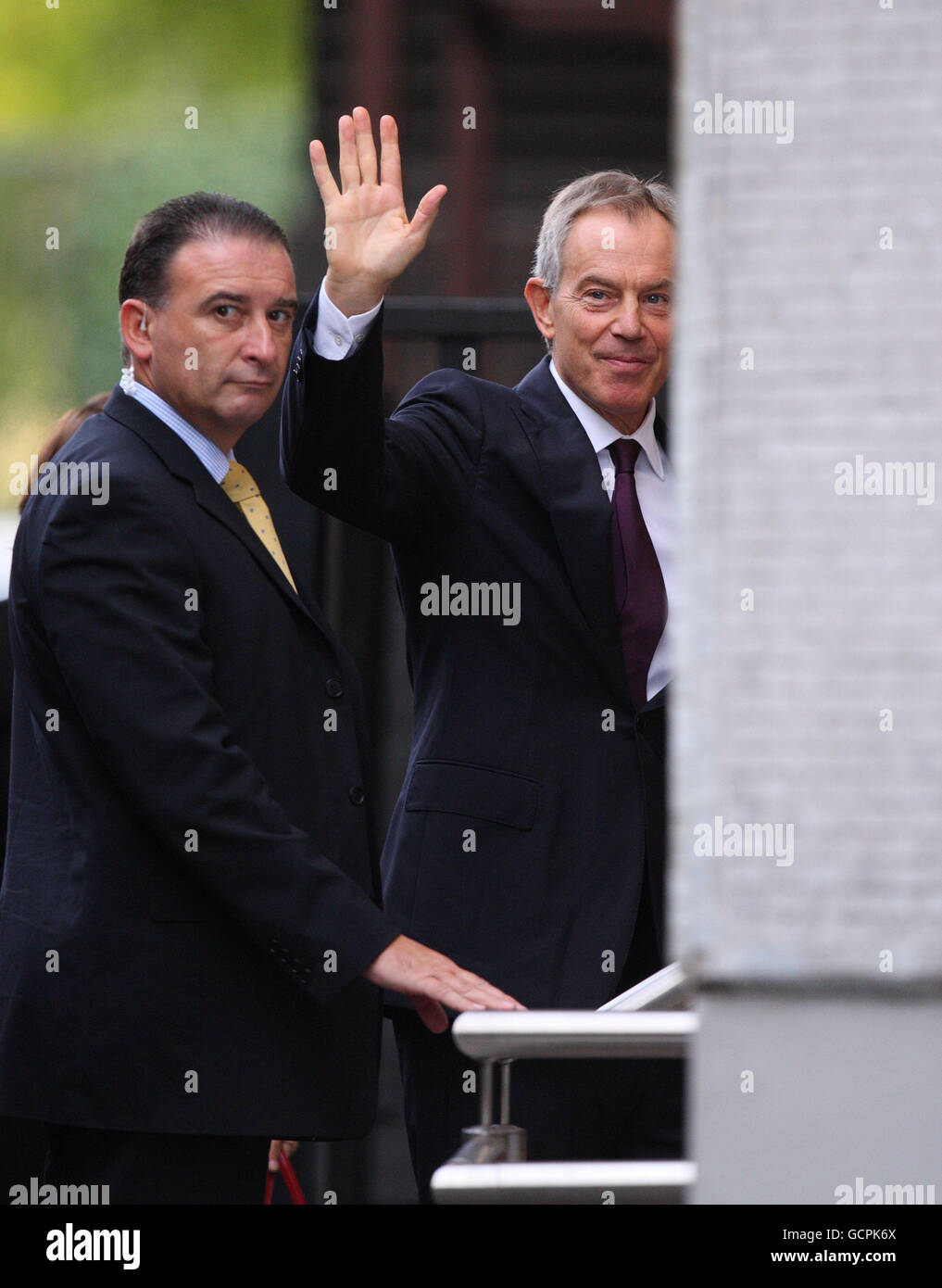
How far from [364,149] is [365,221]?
9cm

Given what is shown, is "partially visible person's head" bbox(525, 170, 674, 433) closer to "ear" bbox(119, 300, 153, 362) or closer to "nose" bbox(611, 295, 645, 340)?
"nose" bbox(611, 295, 645, 340)

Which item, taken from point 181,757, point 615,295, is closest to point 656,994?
point 181,757

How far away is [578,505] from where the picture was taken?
2.63 metres

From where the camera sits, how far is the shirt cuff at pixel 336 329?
7.64 ft

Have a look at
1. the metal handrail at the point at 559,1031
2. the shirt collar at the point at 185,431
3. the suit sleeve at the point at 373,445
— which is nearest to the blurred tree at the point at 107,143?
the suit sleeve at the point at 373,445

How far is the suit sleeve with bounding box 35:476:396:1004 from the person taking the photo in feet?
7.08

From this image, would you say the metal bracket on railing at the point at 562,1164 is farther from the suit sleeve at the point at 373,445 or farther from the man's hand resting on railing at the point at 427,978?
the suit sleeve at the point at 373,445

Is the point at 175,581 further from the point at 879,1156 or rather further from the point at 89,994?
the point at 879,1156

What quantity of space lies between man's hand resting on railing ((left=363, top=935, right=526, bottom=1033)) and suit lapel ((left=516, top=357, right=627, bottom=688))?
0.53m

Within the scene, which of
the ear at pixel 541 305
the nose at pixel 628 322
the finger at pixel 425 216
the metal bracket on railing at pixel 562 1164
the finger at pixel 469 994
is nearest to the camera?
the metal bracket on railing at pixel 562 1164

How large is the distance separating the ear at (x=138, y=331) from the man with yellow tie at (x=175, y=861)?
105 mm

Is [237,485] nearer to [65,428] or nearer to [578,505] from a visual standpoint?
[578,505]
